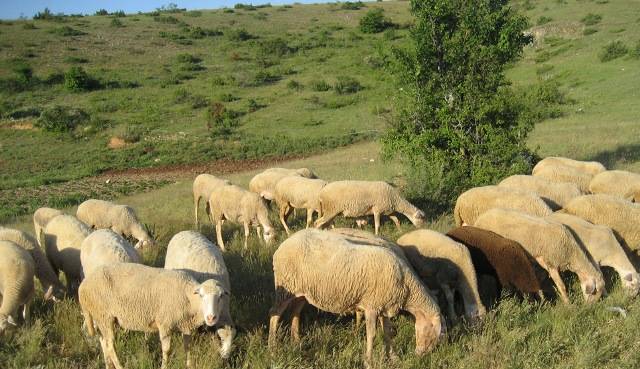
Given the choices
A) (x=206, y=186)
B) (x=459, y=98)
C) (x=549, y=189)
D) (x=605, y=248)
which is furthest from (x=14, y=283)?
(x=459, y=98)

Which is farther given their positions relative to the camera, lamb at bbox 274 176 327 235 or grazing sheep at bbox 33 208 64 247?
lamb at bbox 274 176 327 235

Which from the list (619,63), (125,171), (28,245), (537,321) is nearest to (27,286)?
(28,245)

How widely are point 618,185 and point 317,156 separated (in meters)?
16.8

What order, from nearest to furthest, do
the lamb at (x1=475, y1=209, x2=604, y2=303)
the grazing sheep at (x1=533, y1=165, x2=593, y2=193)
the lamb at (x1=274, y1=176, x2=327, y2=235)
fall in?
1. the lamb at (x1=475, y1=209, x2=604, y2=303)
2. the lamb at (x1=274, y1=176, x2=327, y2=235)
3. the grazing sheep at (x1=533, y1=165, x2=593, y2=193)

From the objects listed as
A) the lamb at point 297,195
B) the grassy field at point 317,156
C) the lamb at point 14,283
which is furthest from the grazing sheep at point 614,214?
the lamb at point 14,283

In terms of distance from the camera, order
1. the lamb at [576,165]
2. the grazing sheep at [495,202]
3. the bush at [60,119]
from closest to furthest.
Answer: the grazing sheep at [495,202] → the lamb at [576,165] → the bush at [60,119]

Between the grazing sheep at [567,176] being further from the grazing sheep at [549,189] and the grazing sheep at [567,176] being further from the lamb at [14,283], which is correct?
the lamb at [14,283]

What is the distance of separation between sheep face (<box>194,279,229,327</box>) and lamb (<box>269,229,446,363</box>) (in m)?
0.77

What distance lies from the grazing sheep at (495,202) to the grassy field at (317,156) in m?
0.65

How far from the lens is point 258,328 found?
19.8 ft

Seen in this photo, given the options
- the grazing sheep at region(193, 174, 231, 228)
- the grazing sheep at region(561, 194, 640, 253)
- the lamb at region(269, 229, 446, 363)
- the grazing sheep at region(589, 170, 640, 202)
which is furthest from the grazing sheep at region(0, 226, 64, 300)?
the grazing sheep at region(589, 170, 640, 202)

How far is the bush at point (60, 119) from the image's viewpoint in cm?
3206

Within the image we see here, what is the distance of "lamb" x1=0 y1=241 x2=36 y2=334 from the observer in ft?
20.5

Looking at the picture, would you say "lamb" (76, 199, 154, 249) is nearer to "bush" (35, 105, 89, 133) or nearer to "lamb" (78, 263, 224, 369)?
"lamb" (78, 263, 224, 369)
